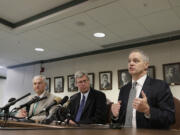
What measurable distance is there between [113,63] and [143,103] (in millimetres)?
3617

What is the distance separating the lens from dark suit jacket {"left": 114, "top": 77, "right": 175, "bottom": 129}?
1602 mm

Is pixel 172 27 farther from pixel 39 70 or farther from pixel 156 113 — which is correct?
pixel 39 70

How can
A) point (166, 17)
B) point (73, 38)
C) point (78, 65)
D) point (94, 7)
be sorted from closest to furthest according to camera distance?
1. point (94, 7)
2. point (166, 17)
3. point (73, 38)
4. point (78, 65)

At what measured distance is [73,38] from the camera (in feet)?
14.5

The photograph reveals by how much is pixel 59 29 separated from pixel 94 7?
43.4 inches

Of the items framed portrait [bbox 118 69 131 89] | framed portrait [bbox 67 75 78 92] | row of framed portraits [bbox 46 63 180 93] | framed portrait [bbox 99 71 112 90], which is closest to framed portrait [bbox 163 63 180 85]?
row of framed portraits [bbox 46 63 180 93]

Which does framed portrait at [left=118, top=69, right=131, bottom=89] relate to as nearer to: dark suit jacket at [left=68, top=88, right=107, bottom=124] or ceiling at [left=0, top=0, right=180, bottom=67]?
ceiling at [left=0, top=0, right=180, bottom=67]

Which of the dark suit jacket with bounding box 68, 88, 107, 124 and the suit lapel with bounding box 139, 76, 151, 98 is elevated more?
the suit lapel with bounding box 139, 76, 151, 98

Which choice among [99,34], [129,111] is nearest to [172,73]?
[99,34]

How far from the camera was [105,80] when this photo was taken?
5090mm

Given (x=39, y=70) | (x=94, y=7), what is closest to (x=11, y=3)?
(x=94, y=7)

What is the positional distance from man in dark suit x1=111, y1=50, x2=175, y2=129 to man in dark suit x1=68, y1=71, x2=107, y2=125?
65cm

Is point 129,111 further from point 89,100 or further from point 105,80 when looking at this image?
point 105,80

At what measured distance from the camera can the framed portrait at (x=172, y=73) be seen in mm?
4113
